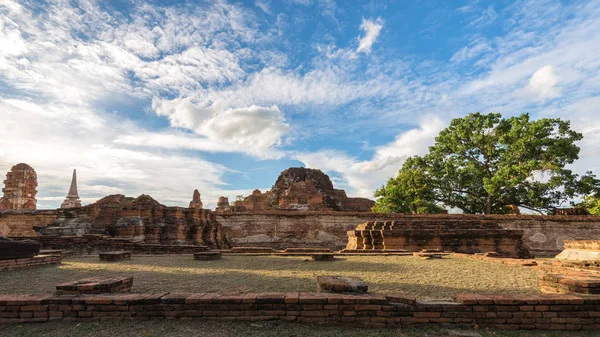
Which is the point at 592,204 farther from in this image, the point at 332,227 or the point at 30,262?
the point at 30,262

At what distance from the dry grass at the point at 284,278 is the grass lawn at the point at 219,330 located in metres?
0.94

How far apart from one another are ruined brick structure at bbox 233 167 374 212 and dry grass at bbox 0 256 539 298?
838 inches

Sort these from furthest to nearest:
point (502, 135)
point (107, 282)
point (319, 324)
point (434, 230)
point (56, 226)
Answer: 1. point (502, 135)
2. point (56, 226)
3. point (434, 230)
4. point (107, 282)
5. point (319, 324)

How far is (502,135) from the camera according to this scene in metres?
21.9

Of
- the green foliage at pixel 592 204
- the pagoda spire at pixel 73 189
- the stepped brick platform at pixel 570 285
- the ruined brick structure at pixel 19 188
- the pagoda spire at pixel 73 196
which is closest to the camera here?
the stepped brick platform at pixel 570 285

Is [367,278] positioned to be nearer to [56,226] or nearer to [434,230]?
[434,230]

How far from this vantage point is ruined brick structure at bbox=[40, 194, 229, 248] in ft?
42.2

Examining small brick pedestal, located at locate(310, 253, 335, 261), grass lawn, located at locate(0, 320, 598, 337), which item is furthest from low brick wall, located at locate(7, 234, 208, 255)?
grass lawn, located at locate(0, 320, 598, 337)

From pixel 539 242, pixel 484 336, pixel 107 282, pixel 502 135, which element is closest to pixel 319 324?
pixel 484 336

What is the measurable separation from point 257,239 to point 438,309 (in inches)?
581

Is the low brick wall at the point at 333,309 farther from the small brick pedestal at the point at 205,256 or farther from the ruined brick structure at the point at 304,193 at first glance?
the ruined brick structure at the point at 304,193

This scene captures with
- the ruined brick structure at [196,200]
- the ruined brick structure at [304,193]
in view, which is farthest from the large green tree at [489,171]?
the ruined brick structure at [196,200]

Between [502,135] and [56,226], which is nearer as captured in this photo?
[56,226]

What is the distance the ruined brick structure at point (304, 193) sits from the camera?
101ft
